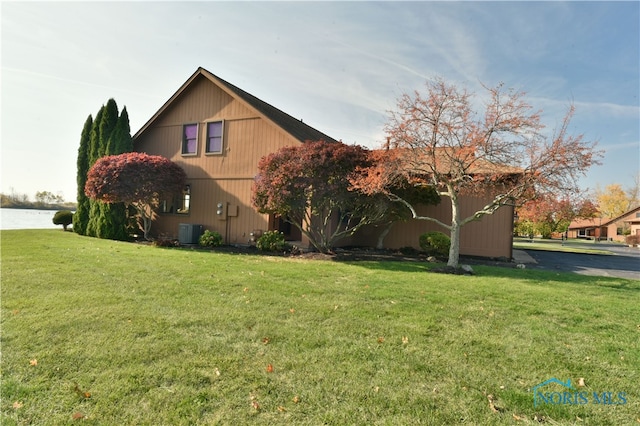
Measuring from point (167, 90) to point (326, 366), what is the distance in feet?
53.1

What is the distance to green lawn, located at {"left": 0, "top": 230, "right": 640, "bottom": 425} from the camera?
8.20 ft

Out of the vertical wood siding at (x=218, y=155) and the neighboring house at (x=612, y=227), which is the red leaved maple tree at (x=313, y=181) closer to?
the vertical wood siding at (x=218, y=155)

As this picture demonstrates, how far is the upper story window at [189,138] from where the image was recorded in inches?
604

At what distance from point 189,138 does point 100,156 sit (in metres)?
4.24

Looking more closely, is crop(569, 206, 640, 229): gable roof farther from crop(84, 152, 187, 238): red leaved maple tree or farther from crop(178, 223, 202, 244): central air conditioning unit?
crop(84, 152, 187, 238): red leaved maple tree

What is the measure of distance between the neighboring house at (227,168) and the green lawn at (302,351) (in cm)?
647

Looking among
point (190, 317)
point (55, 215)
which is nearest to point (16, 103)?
point (190, 317)

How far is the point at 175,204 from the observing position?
15562 millimetres

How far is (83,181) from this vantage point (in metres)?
16.1

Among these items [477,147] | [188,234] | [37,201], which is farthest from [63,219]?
[477,147]

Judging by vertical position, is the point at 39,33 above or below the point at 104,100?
below

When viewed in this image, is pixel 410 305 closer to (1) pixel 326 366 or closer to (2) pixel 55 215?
(1) pixel 326 366

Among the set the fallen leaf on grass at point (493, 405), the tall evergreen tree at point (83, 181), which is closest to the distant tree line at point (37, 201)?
the tall evergreen tree at point (83, 181)

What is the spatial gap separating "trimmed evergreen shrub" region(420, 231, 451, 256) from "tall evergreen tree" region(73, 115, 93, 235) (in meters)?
15.4
